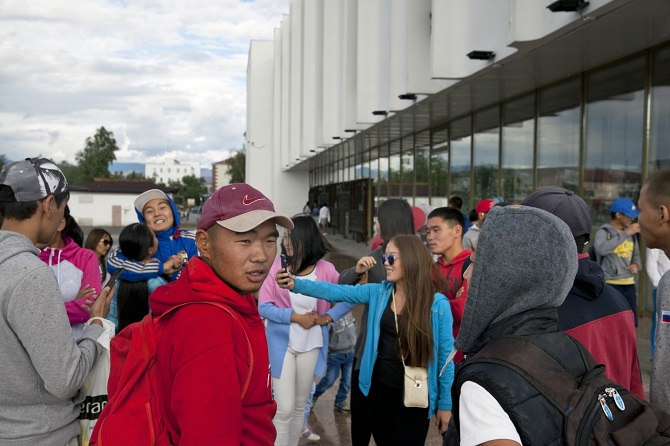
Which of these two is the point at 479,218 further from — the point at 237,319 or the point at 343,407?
the point at 237,319

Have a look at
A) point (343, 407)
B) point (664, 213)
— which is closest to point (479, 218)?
point (343, 407)

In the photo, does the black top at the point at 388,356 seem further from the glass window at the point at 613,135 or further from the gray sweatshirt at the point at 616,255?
the glass window at the point at 613,135

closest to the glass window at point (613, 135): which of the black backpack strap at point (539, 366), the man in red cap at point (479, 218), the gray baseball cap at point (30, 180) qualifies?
the man in red cap at point (479, 218)

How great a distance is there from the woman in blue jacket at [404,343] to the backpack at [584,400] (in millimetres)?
2093

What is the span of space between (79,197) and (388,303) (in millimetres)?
58588

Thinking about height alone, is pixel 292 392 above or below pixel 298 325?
below

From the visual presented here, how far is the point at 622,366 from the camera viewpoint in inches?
100

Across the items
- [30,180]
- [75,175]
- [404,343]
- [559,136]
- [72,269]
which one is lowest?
[404,343]

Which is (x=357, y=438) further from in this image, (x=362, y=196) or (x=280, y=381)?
(x=362, y=196)

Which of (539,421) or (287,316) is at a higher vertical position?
(539,421)

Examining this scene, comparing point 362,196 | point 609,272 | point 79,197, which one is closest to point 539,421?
point 609,272

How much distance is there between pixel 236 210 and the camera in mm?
2098

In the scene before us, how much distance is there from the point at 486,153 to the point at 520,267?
14.0 meters

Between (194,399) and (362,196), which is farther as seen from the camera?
(362,196)
